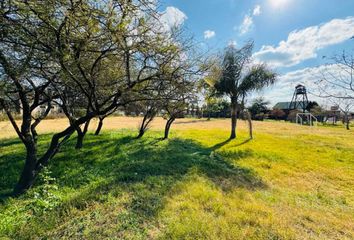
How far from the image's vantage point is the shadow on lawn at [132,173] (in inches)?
180

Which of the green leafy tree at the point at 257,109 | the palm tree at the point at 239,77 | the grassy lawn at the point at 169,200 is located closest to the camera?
the grassy lawn at the point at 169,200

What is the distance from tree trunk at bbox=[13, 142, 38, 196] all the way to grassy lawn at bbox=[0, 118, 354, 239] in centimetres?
20

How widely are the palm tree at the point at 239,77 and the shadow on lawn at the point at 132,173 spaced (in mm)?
6403

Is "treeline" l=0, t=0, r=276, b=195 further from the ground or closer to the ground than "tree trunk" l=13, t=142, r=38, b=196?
further from the ground

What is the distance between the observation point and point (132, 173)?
237 inches

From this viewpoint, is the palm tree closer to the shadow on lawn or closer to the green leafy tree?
the shadow on lawn

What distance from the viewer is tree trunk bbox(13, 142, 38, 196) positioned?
15.7ft

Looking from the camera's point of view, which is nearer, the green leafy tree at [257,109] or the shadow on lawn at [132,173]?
the shadow on lawn at [132,173]

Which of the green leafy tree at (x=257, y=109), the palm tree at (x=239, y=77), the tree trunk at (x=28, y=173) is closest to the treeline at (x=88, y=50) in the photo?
the tree trunk at (x=28, y=173)

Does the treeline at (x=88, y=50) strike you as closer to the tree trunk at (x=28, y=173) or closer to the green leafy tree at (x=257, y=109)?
the tree trunk at (x=28, y=173)

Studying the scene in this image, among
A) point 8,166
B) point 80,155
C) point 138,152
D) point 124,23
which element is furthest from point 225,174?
point 8,166

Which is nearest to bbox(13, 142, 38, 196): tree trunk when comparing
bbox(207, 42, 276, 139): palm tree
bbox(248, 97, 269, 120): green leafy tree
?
bbox(207, 42, 276, 139): palm tree

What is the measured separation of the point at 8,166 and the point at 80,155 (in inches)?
75.7

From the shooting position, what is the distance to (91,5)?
11.0 ft
